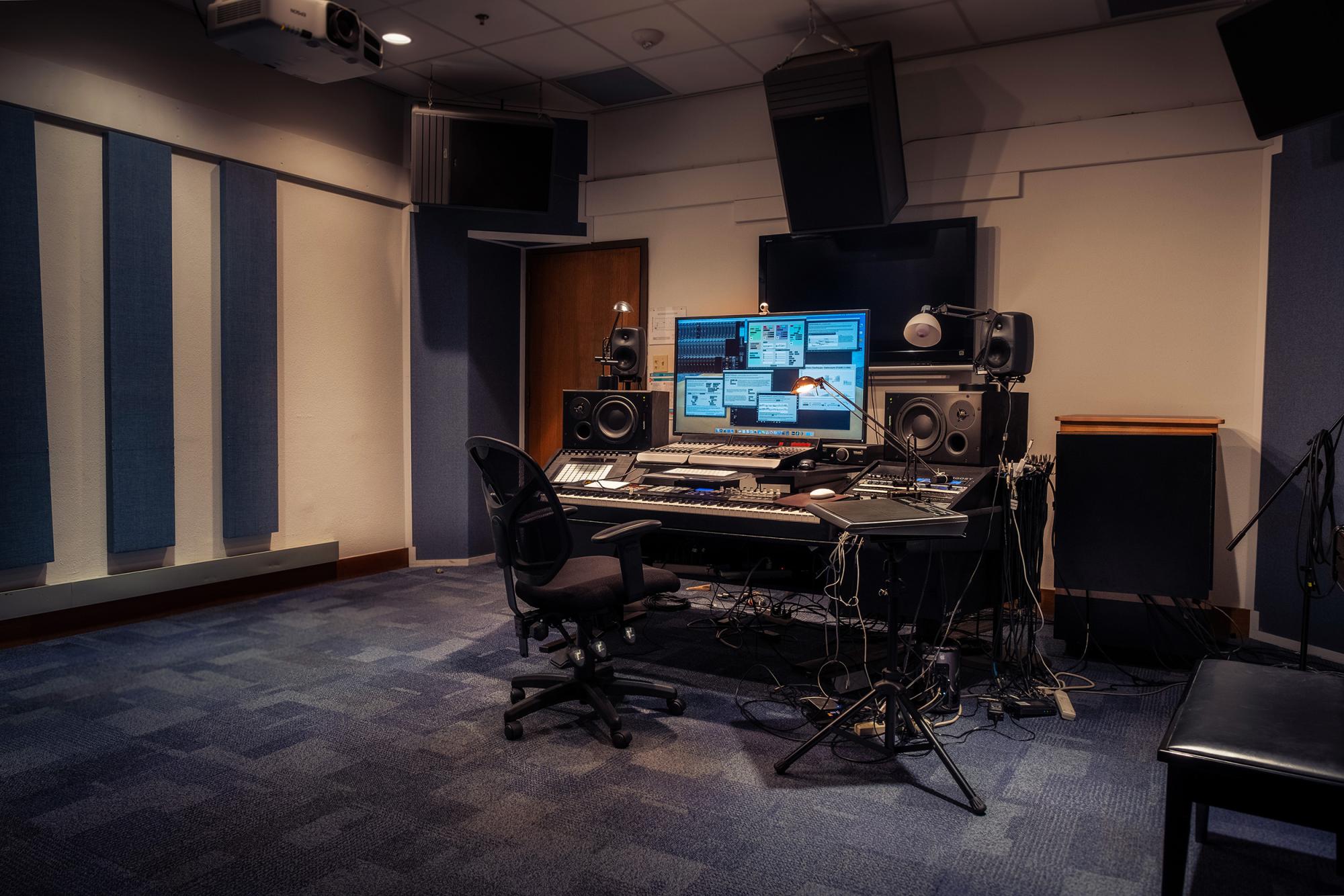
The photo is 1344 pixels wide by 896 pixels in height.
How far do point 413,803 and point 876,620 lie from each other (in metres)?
2.31

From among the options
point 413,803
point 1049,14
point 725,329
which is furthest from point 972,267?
point 413,803

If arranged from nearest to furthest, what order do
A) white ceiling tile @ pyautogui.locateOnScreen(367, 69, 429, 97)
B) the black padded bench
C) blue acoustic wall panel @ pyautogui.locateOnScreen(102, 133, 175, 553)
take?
the black padded bench → blue acoustic wall panel @ pyautogui.locateOnScreen(102, 133, 175, 553) → white ceiling tile @ pyautogui.locateOnScreen(367, 69, 429, 97)

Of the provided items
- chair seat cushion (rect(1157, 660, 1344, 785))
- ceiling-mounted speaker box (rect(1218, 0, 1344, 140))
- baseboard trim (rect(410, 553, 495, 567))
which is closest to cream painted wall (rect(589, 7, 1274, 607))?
ceiling-mounted speaker box (rect(1218, 0, 1344, 140))

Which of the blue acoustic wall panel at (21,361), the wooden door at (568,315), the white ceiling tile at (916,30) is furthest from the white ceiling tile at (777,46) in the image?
the blue acoustic wall panel at (21,361)

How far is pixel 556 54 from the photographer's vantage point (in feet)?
14.6

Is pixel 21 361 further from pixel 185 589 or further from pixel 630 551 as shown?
pixel 630 551

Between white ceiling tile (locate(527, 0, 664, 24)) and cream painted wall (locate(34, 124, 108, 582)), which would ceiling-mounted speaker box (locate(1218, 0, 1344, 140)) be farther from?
cream painted wall (locate(34, 124, 108, 582))

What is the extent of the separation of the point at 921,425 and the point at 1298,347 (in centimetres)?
169

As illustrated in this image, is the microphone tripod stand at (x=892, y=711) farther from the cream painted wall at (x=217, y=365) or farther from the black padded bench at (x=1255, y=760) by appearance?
the cream painted wall at (x=217, y=365)

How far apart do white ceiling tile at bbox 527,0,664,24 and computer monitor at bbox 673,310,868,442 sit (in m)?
1.49

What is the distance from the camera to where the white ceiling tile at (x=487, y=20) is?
387 centimetres

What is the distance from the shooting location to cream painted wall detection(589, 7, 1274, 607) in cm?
366

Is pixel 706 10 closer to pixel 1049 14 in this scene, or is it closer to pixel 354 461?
pixel 1049 14

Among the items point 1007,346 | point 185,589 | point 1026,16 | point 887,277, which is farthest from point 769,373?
point 185,589
